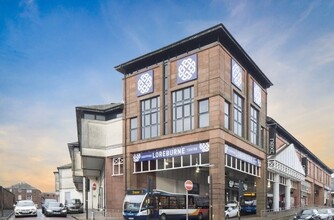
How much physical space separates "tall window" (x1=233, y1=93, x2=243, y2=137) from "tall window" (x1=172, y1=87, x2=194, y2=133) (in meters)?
4.73

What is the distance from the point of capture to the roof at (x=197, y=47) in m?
36.5

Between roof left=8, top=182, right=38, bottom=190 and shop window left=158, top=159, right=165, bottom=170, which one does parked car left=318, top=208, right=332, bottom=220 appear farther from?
roof left=8, top=182, right=38, bottom=190

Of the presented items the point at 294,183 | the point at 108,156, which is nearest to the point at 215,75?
the point at 108,156

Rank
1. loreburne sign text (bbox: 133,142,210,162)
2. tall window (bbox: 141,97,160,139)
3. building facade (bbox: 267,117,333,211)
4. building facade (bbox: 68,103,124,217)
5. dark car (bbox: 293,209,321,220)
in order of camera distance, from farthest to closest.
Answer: building facade (bbox: 267,117,333,211)
building facade (bbox: 68,103,124,217)
tall window (bbox: 141,97,160,139)
loreburne sign text (bbox: 133,142,210,162)
dark car (bbox: 293,209,321,220)

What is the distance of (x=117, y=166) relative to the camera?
44.8m

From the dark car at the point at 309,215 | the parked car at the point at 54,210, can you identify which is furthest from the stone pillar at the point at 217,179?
the parked car at the point at 54,210

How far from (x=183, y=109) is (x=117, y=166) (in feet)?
38.5

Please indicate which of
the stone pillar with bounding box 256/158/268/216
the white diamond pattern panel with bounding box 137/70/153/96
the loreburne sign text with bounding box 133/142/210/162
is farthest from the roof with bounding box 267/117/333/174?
the white diamond pattern panel with bounding box 137/70/153/96

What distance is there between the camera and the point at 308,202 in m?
75.2

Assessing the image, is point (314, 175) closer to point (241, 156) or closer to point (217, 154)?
point (241, 156)

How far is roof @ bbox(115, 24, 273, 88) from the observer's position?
36531 mm

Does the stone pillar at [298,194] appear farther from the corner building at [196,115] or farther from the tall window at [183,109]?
the tall window at [183,109]

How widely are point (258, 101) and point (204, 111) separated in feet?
39.0

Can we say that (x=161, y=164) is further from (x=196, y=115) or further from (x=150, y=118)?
(x=196, y=115)
